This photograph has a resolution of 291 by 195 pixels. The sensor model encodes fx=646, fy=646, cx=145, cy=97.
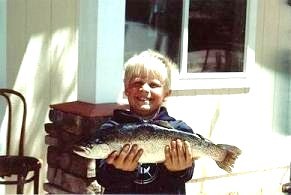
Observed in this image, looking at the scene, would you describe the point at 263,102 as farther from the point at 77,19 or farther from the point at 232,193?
the point at 77,19

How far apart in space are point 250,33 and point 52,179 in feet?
7.76

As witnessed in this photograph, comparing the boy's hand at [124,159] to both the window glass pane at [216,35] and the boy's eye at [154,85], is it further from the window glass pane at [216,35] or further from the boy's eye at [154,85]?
the window glass pane at [216,35]

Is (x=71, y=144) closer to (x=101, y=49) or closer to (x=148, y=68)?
(x=101, y=49)

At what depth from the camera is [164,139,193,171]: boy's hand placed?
2.33 m

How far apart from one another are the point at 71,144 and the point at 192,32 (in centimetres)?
177

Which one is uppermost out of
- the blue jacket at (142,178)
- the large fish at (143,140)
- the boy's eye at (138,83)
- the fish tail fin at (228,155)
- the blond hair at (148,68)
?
the blond hair at (148,68)

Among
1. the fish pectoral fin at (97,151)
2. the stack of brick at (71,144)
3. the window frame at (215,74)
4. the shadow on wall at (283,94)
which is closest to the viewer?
the fish pectoral fin at (97,151)

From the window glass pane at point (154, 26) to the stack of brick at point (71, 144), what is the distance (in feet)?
3.15

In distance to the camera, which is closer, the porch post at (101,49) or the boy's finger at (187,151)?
the boy's finger at (187,151)

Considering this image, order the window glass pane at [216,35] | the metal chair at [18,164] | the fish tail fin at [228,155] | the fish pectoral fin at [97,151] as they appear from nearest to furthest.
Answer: the fish pectoral fin at [97,151] < the fish tail fin at [228,155] < the metal chair at [18,164] < the window glass pane at [216,35]

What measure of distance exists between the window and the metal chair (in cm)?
98

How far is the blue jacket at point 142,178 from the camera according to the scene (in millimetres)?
2352

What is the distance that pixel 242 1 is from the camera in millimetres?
5469

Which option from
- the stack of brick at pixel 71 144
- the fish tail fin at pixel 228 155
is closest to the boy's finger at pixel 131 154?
the fish tail fin at pixel 228 155
